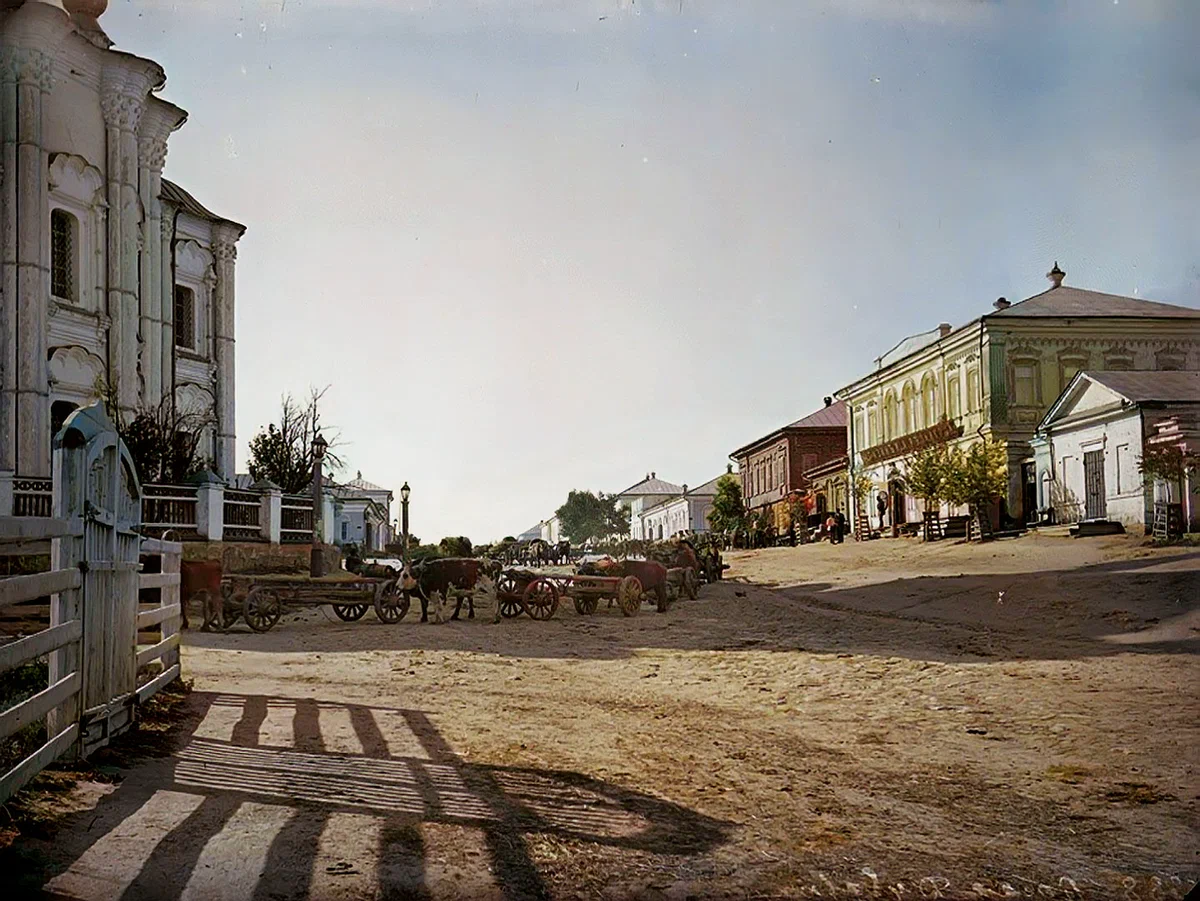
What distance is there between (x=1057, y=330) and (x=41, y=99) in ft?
94.6

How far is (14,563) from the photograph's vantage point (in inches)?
436

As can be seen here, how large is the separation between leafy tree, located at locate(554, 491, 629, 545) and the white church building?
94042 millimetres

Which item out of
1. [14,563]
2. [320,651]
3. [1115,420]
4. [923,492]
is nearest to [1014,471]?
[923,492]

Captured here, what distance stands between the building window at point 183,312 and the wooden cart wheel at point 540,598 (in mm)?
7460

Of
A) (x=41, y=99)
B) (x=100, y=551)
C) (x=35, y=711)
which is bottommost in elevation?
(x=35, y=711)

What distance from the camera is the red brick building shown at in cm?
5075

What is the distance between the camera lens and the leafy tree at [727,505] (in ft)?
184

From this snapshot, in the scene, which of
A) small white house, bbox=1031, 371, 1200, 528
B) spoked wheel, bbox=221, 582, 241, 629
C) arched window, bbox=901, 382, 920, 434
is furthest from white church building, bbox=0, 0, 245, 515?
arched window, bbox=901, 382, 920, 434

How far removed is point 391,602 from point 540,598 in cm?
218

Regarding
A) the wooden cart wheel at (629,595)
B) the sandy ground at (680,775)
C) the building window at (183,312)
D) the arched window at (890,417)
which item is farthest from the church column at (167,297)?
the arched window at (890,417)

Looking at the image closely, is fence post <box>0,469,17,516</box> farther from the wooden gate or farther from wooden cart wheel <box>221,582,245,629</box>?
the wooden gate

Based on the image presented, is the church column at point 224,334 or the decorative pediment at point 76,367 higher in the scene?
the church column at point 224,334

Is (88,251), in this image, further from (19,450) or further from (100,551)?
(100,551)

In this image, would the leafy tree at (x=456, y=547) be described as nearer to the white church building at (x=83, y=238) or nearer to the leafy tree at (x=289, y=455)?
the leafy tree at (x=289, y=455)
